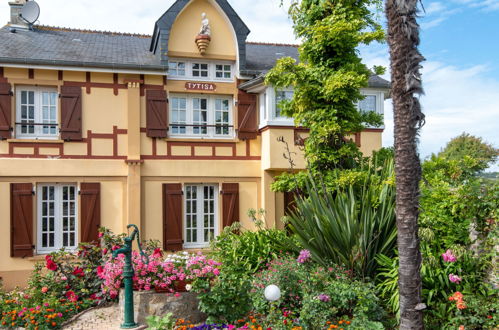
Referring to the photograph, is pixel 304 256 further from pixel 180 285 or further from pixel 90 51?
pixel 90 51

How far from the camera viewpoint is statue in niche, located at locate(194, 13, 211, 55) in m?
11.8

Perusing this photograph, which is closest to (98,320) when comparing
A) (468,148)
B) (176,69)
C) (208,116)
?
(208,116)

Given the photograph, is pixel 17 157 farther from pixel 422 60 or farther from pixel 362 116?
pixel 422 60

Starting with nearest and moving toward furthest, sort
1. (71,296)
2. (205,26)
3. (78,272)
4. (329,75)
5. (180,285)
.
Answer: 1. (180,285)
2. (71,296)
3. (78,272)
4. (329,75)
5. (205,26)

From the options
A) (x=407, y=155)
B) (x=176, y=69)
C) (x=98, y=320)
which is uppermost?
(x=176, y=69)

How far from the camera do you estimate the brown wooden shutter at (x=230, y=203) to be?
12.0m

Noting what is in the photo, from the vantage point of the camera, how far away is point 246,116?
12.2 m

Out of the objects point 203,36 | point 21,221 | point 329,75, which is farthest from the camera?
point 203,36

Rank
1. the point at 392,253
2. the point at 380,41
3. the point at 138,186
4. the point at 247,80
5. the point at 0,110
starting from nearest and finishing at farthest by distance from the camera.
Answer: the point at 392,253
the point at 380,41
the point at 0,110
the point at 138,186
the point at 247,80

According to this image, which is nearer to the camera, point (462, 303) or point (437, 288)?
point (462, 303)

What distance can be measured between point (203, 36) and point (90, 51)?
2.98 metres

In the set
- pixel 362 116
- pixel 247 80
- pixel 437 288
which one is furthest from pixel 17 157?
pixel 437 288

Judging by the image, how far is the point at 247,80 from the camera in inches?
484

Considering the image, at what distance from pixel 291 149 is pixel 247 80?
228cm
